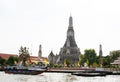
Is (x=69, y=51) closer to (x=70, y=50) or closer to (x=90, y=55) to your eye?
(x=70, y=50)

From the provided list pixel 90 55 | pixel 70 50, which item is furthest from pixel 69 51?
pixel 90 55

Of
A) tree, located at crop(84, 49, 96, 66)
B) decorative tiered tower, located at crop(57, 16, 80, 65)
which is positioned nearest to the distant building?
decorative tiered tower, located at crop(57, 16, 80, 65)

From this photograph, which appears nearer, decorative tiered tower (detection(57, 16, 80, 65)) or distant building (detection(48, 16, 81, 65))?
decorative tiered tower (detection(57, 16, 80, 65))

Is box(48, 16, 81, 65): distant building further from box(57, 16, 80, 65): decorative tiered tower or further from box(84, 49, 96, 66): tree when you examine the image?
box(84, 49, 96, 66): tree

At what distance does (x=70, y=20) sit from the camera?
177875 mm

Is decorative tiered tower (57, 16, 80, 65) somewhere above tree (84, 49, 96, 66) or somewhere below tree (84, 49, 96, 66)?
above

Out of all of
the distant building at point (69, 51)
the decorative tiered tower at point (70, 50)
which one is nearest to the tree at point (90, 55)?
the decorative tiered tower at point (70, 50)

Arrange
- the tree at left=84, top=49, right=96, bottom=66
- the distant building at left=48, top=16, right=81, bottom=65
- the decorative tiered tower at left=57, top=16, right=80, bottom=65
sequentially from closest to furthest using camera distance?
the tree at left=84, top=49, right=96, bottom=66, the decorative tiered tower at left=57, top=16, right=80, bottom=65, the distant building at left=48, top=16, right=81, bottom=65

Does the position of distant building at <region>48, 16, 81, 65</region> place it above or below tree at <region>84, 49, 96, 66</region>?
above

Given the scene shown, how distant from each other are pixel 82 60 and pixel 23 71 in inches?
2125

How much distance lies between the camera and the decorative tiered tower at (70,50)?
17262 centimetres

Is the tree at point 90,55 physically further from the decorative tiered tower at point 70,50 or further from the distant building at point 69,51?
the distant building at point 69,51

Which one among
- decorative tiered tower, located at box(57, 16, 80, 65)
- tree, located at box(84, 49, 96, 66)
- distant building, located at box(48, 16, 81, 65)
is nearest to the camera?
tree, located at box(84, 49, 96, 66)

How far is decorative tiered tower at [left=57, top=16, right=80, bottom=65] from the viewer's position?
173 m
